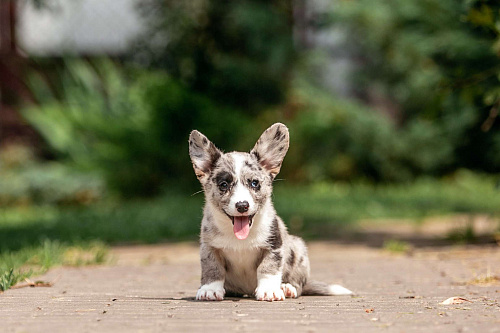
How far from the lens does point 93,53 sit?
18.8 meters

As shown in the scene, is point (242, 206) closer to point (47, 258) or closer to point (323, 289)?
point (323, 289)

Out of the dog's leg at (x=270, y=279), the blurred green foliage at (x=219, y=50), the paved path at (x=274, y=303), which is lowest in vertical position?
the paved path at (x=274, y=303)

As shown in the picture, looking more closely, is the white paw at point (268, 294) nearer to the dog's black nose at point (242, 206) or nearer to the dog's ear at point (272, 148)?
the dog's black nose at point (242, 206)

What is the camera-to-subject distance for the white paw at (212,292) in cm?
527

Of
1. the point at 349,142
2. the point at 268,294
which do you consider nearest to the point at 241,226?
the point at 268,294

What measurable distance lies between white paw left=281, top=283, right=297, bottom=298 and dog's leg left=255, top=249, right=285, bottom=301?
23 cm

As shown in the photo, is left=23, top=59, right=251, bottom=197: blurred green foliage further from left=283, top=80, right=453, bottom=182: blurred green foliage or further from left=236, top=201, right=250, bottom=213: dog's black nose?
left=236, top=201, right=250, bottom=213: dog's black nose

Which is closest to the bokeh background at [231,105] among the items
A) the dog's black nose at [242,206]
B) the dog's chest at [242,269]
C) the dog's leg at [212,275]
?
the dog's chest at [242,269]

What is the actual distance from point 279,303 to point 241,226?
59 centimetres

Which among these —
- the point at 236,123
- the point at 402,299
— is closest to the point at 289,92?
the point at 236,123

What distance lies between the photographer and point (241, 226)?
205 inches

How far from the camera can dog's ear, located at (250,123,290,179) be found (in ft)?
18.2

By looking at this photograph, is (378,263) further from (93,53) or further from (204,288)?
(93,53)

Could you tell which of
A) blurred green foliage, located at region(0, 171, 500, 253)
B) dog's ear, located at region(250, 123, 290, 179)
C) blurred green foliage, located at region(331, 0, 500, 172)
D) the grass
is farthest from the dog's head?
blurred green foliage, located at region(331, 0, 500, 172)
